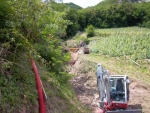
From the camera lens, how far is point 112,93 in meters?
9.02

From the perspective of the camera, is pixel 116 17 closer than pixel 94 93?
No

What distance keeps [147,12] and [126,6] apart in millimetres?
5291

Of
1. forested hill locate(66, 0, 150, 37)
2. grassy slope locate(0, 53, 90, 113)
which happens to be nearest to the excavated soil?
grassy slope locate(0, 53, 90, 113)

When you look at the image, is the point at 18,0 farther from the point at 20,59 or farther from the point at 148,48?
→ the point at 148,48

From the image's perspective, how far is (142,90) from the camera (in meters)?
13.9

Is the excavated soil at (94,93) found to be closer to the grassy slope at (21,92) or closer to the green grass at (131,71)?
the green grass at (131,71)

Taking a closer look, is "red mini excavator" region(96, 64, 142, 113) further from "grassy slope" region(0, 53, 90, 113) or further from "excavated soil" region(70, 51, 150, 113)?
"grassy slope" region(0, 53, 90, 113)

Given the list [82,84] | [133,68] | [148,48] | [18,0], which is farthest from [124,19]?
[18,0]

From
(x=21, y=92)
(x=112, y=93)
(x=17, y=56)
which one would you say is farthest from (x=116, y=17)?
(x=21, y=92)

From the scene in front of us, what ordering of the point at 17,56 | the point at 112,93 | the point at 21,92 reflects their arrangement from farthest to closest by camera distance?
1. the point at 112,93
2. the point at 17,56
3. the point at 21,92

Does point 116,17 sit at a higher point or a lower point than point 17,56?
higher

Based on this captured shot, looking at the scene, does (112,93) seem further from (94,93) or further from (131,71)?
(131,71)

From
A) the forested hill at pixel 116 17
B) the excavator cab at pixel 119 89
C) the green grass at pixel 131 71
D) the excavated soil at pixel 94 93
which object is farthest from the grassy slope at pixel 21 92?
the forested hill at pixel 116 17

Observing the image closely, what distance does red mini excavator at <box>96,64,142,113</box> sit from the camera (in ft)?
26.1
